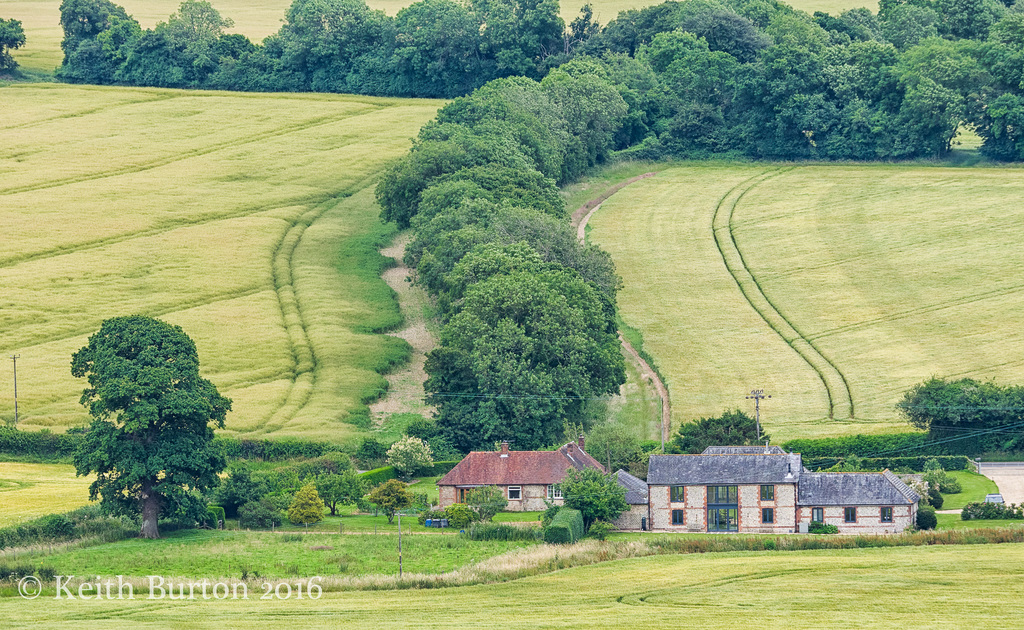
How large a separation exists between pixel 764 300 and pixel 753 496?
48.2 meters

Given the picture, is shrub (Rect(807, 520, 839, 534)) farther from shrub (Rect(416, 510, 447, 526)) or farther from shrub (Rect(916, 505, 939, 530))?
shrub (Rect(416, 510, 447, 526))

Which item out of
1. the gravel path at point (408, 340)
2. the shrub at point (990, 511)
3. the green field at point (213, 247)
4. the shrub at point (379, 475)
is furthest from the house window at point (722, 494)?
the gravel path at point (408, 340)

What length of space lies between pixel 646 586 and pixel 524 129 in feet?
315

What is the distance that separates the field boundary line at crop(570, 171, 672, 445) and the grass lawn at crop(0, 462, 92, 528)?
37091 mm

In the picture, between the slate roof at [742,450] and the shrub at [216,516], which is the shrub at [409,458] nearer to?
the shrub at [216,516]

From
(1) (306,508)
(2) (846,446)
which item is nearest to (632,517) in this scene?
(2) (846,446)

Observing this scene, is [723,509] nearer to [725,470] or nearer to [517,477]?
[725,470]

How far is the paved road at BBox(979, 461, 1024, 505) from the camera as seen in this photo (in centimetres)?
9006

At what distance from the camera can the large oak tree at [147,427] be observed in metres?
80.8

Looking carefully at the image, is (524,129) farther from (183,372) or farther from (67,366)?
(183,372)

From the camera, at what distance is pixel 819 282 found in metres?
138

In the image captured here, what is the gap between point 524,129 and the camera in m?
158

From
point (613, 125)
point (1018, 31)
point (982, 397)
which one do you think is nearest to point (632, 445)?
point (982, 397)

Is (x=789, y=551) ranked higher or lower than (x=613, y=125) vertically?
lower
